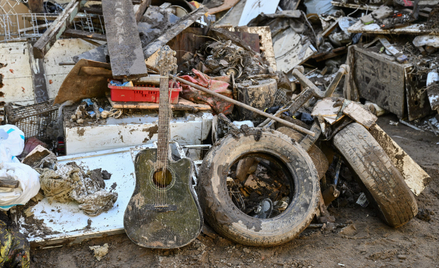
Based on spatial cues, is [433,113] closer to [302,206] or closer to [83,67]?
[302,206]

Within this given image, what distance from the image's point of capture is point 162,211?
3.00m

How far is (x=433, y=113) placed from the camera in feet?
20.6

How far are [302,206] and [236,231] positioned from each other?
0.71m

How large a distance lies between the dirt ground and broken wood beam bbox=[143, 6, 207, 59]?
2.48 meters

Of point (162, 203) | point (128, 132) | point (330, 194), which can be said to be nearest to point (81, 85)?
point (128, 132)

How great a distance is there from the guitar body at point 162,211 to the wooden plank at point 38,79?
2.97m

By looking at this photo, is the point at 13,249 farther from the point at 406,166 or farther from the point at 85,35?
the point at 406,166

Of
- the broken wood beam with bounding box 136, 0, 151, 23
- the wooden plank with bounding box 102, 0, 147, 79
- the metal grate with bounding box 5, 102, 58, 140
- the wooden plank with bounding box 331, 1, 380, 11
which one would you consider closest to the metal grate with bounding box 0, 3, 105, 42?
the broken wood beam with bounding box 136, 0, 151, 23

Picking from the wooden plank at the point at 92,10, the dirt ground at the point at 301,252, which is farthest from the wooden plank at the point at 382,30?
the wooden plank at the point at 92,10

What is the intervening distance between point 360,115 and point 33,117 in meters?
4.04

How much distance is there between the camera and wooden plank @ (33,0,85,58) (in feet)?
13.8

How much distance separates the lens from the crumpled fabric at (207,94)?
471 cm

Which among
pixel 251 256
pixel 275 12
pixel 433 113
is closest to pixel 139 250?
pixel 251 256

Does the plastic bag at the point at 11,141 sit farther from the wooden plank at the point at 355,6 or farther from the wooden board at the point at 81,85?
the wooden plank at the point at 355,6
